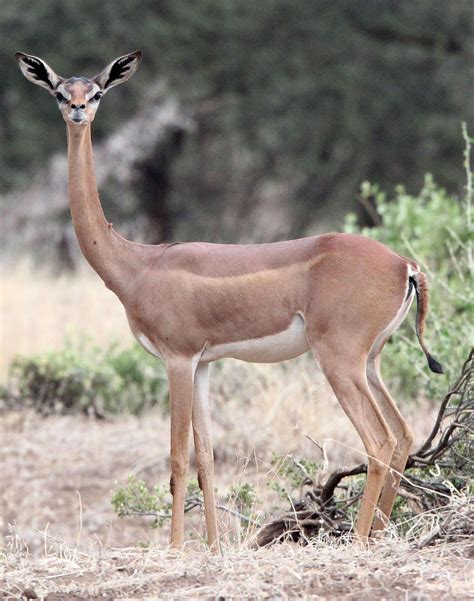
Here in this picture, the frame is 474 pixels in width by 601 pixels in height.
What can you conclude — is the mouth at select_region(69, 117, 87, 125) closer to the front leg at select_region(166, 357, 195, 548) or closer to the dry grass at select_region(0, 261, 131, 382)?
the front leg at select_region(166, 357, 195, 548)

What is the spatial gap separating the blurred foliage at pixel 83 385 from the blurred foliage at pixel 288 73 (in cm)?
1065

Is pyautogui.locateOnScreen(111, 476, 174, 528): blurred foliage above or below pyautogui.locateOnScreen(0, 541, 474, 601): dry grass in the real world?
below

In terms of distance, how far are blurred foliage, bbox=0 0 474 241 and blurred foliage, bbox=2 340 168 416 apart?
1065 cm

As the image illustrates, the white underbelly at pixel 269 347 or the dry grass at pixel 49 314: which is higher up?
the white underbelly at pixel 269 347

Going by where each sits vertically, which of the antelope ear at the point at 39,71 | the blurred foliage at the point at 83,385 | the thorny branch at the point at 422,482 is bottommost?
the blurred foliage at the point at 83,385

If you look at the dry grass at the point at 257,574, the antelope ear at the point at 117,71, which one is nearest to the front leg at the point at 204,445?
the dry grass at the point at 257,574

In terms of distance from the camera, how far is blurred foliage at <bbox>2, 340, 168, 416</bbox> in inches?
387

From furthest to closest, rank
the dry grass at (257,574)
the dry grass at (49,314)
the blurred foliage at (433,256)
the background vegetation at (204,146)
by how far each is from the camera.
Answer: the dry grass at (49,314), the background vegetation at (204,146), the blurred foliage at (433,256), the dry grass at (257,574)

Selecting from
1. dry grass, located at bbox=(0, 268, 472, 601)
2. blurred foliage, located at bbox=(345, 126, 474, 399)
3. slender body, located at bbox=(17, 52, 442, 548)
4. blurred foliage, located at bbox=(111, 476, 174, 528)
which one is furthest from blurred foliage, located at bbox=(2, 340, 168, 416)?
slender body, located at bbox=(17, 52, 442, 548)

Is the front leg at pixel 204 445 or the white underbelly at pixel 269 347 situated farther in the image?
the front leg at pixel 204 445

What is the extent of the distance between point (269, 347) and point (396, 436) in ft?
2.31

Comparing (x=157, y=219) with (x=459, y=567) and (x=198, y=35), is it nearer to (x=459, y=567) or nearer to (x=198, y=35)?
(x=198, y=35)

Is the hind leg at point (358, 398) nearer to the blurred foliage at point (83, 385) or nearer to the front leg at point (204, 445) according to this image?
the front leg at point (204, 445)

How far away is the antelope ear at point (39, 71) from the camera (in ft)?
17.7
